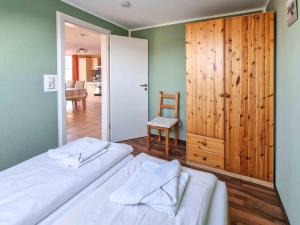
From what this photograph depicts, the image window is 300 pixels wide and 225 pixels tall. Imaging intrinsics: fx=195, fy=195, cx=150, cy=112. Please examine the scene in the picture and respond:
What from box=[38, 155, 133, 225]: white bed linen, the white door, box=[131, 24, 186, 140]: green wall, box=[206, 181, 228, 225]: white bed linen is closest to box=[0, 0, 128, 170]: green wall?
the white door

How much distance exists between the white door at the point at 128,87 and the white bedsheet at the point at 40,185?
207cm

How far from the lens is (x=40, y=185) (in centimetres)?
114

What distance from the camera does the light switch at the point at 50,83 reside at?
2387 millimetres

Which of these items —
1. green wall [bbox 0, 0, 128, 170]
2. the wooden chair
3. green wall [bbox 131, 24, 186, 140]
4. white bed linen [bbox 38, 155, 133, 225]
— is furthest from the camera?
green wall [bbox 131, 24, 186, 140]

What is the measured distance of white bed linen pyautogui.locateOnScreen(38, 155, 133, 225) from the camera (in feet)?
3.28

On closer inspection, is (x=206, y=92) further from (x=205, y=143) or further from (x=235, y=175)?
(x=235, y=175)

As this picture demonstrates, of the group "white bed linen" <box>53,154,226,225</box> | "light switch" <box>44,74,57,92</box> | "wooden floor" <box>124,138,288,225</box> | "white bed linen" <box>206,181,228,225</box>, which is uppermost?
"light switch" <box>44,74,57,92</box>

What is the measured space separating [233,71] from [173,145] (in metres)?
1.71

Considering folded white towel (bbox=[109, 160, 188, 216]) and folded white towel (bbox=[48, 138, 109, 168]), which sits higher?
folded white towel (bbox=[48, 138, 109, 168])

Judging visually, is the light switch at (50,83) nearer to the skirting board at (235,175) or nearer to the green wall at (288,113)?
the skirting board at (235,175)

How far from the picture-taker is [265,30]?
2139mm

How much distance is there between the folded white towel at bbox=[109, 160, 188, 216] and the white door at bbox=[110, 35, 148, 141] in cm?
242

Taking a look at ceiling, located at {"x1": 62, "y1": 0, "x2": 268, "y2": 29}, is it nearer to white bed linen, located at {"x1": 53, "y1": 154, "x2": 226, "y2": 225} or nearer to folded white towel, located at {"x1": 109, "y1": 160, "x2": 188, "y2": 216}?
folded white towel, located at {"x1": 109, "y1": 160, "x2": 188, "y2": 216}

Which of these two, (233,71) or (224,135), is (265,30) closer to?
(233,71)
